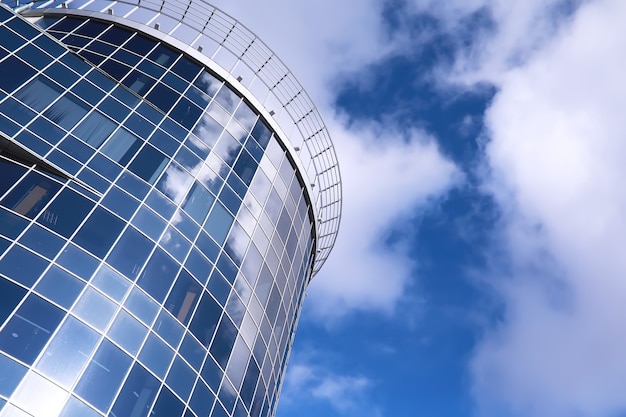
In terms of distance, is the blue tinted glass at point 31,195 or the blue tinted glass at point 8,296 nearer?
the blue tinted glass at point 8,296

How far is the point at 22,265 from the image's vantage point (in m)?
22.5

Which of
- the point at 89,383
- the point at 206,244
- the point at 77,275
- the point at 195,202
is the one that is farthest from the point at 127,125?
the point at 89,383

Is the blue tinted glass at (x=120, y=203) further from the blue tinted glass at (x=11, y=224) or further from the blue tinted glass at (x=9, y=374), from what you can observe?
the blue tinted glass at (x=9, y=374)

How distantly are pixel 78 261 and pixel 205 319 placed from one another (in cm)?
618

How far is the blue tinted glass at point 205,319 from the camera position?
27.0m

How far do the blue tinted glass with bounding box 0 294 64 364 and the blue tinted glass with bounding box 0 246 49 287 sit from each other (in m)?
0.78

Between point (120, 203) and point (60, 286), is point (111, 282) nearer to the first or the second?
point (60, 286)

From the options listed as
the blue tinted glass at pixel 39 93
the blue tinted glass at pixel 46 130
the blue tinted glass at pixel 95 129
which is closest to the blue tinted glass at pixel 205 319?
the blue tinted glass at pixel 95 129

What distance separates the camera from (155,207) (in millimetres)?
28234

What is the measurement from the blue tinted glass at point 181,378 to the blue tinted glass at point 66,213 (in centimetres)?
673

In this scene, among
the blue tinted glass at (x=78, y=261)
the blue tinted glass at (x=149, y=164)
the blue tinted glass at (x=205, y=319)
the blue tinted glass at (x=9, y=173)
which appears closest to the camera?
Answer: the blue tinted glass at (x=78, y=261)

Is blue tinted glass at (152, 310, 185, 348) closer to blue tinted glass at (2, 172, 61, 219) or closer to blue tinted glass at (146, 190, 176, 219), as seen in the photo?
blue tinted glass at (146, 190, 176, 219)

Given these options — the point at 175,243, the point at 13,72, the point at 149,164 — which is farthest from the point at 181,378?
the point at 13,72

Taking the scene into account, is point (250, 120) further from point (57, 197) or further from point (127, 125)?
point (57, 197)
